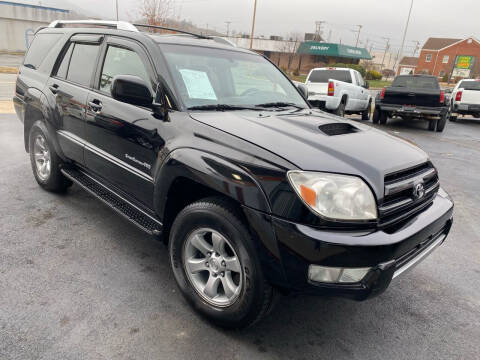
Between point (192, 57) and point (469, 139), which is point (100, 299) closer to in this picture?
point (192, 57)

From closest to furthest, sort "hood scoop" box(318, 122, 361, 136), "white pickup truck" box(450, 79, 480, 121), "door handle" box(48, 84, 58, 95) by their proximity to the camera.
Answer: "hood scoop" box(318, 122, 361, 136) → "door handle" box(48, 84, 58, 95) → "white pickup truck" box(450, 79, 480, 121)

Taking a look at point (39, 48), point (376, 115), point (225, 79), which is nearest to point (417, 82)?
point (376, 115)

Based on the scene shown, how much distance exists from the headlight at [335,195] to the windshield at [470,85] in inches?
611

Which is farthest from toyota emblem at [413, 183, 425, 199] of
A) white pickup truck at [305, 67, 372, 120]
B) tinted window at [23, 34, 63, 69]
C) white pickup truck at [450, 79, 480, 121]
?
white pickup truck at [450, 79, 480, 121]

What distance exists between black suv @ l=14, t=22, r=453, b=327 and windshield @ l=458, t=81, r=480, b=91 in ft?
46.5

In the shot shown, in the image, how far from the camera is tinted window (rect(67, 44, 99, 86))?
352 cm

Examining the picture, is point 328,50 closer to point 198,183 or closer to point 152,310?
point 198,183

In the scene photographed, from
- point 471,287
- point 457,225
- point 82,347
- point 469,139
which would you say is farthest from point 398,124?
point 82,347

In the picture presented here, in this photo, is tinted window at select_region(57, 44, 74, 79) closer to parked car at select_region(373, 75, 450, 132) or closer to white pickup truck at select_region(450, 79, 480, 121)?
parked car at select_region(373, 75, 450, 132)

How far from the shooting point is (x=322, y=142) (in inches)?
92.3

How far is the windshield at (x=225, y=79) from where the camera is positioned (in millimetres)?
2854

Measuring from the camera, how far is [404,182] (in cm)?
228

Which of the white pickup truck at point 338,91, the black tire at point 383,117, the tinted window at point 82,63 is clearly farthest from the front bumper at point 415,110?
the tinted window at point 82,63

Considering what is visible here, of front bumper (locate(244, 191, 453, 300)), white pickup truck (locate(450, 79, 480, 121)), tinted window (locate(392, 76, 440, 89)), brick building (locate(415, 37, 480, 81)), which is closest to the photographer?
front bumper (locate(244, 191, 453, 300))
